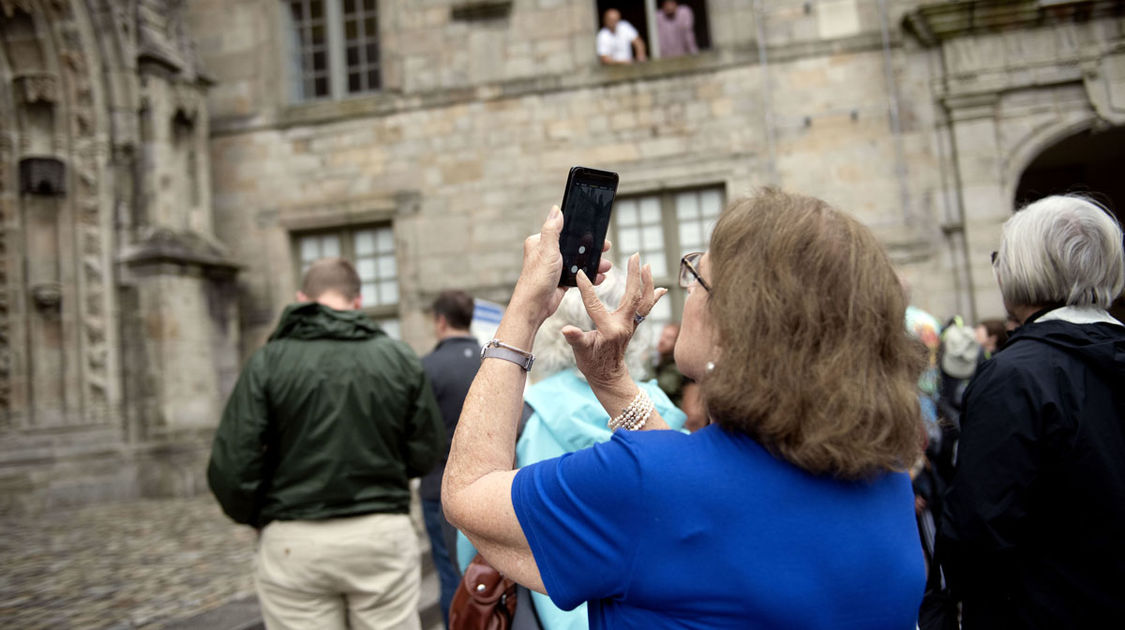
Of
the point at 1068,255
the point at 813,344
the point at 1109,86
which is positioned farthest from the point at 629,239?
the point at 813,344

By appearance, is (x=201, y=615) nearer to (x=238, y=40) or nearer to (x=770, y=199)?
(x=770, y=199)

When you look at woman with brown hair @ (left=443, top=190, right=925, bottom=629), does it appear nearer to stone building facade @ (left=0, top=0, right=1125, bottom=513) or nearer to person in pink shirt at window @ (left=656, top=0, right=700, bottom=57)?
stone building facade @ (left=0, top=0, right=1125, bottom=513)

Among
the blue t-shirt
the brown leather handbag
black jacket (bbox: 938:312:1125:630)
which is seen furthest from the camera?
the brown leather handbag

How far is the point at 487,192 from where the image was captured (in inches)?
413

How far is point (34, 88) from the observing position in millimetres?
9266

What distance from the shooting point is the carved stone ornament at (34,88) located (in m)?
9.26

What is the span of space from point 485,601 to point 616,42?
31.3ft

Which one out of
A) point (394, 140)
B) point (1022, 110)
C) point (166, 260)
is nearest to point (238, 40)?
point (394, 140)

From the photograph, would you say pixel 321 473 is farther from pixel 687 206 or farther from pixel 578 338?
pixel 687 206

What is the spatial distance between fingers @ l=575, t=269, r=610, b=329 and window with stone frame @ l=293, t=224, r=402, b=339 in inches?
388

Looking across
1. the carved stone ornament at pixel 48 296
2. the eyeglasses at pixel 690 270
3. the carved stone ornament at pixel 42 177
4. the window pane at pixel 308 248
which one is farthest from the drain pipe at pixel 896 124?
the carved stone ornament at pixel 48 296

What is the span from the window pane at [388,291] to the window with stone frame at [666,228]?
321 cm

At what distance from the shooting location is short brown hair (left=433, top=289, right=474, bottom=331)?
4629 mm

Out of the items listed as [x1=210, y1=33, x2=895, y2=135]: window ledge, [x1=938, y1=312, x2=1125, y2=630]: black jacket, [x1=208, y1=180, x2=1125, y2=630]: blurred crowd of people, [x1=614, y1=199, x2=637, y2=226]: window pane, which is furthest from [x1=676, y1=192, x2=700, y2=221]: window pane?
[x1=938, y1=312, x2=1125, y2=630]: black jacket
